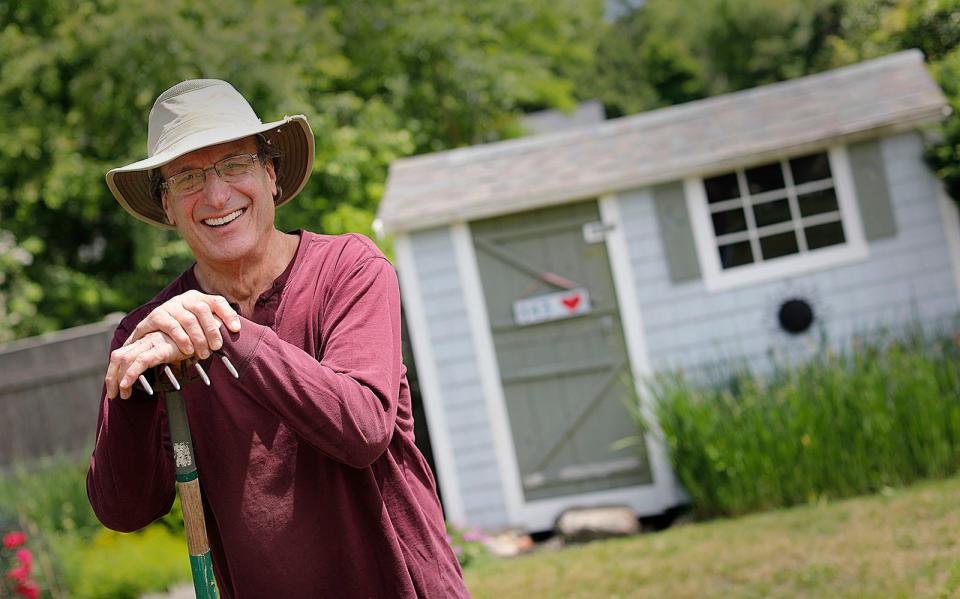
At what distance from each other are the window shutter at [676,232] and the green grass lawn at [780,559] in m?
2.04

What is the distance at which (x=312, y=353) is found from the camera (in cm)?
191

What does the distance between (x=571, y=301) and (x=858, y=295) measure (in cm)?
228

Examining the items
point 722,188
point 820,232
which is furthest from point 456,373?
point 820,232

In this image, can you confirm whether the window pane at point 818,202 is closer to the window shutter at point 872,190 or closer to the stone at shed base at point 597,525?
the window shutter at point 872,190

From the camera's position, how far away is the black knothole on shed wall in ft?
26.3

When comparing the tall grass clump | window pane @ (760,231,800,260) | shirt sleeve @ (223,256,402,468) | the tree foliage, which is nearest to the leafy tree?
the tree foliage

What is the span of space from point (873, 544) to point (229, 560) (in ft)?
16.2

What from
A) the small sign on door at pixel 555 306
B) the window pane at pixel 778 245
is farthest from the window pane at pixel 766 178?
the small sign on door at pixel 555 306

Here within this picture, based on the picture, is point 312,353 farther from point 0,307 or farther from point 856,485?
point 0,307

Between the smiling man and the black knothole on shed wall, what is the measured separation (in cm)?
650

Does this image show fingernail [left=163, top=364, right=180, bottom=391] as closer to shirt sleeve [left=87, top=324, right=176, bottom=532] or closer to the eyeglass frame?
shirt sleeve [left=87, top=324, right=176, bottom=532]

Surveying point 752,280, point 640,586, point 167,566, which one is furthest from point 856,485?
point 167,566

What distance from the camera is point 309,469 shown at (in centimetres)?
185

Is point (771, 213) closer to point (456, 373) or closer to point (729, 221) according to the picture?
point (729, 221)
